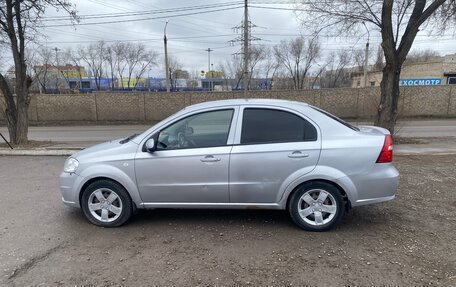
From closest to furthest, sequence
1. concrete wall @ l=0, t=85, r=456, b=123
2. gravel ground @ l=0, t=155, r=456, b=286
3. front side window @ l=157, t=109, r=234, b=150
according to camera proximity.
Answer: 1. gravel ground @ l=0, t=155, r=456, b=286
2. front side window @ l=157, t=109, r=234, b=150
3. concrete wall @ l=0, t=85, r=456, b=123

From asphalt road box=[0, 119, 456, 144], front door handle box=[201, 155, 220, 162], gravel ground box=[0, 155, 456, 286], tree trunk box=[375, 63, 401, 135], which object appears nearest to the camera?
gravel ground box=[0, 155, 456, 286]

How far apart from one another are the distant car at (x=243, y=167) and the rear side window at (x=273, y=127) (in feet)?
0.04

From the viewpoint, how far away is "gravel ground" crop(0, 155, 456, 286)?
2.91 metres

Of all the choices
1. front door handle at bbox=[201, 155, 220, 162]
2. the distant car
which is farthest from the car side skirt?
front door handle at bbox=[201, 155, 220, 162]

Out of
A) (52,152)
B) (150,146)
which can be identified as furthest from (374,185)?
(52,152)

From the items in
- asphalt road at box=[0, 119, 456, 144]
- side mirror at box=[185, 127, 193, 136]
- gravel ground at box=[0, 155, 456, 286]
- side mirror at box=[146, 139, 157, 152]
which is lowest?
asphalt road at box=[0, 119, 456, 144]

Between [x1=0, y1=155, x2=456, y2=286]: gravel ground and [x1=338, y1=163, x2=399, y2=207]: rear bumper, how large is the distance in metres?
0.44

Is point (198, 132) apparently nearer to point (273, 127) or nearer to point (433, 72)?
point (273, 127)

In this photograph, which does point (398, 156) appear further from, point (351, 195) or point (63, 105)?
point (63, 105)

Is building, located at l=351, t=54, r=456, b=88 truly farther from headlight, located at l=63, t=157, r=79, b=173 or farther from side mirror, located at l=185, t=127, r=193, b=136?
headlight, located at l=63, t=157, r=79, b=173

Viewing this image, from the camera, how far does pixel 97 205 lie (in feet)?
13.3

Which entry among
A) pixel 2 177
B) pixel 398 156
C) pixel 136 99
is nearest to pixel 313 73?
pixel 136 99

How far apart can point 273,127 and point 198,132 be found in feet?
3.29

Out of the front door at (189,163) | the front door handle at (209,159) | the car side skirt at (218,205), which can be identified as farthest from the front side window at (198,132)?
the car side skirt at (218,205)
